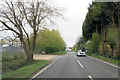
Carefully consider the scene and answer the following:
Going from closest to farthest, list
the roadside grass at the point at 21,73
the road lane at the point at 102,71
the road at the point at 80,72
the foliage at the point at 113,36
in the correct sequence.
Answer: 1. the roadside grass at the point at 21,73
2. the road at the point at 80,72
3. the road lane at the point at 102,71
4. the foliage at the point at 113,36

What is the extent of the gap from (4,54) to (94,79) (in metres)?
14.7

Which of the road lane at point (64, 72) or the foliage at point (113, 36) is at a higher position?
the foliage at point (113, 36)

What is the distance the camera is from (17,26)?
71.5ft

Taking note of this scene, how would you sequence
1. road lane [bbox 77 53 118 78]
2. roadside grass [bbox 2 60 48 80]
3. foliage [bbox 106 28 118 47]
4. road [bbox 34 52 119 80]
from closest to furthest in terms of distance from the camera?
1. roadside grass [bbox 2 60 48 80]
2. road [bbox 34 52 119 80]
3. road lane [bbox 77 53 118 78]
4. foliage [bbox 106 28 118 47]

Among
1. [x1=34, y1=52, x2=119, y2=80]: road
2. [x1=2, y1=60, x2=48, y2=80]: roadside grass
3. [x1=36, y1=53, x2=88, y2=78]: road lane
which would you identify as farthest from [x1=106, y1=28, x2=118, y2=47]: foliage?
[x1=2, y1=60, x2=48, y2=80]: roadside grass

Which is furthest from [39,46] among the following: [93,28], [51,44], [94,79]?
[94,79]

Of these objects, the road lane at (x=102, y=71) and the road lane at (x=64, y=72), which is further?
the road lane at (x=102, y=71)

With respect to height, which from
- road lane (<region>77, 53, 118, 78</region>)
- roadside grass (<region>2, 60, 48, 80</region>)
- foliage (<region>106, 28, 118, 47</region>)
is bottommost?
road lane (<region>77, 53, 118, 78</region>)

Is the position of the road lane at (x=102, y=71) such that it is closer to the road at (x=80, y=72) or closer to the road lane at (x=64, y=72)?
the road at (x=80, y=72)

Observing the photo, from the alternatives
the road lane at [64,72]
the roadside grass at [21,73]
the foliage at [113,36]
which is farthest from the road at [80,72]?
the foliage at [113,36]

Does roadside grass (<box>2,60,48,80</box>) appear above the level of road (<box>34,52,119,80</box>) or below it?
above

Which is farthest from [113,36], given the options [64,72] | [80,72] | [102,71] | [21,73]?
[21,73]

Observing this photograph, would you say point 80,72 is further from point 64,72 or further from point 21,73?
point 21,73

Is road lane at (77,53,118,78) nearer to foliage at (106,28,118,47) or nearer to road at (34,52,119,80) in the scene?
road at (34,52,119,80)
